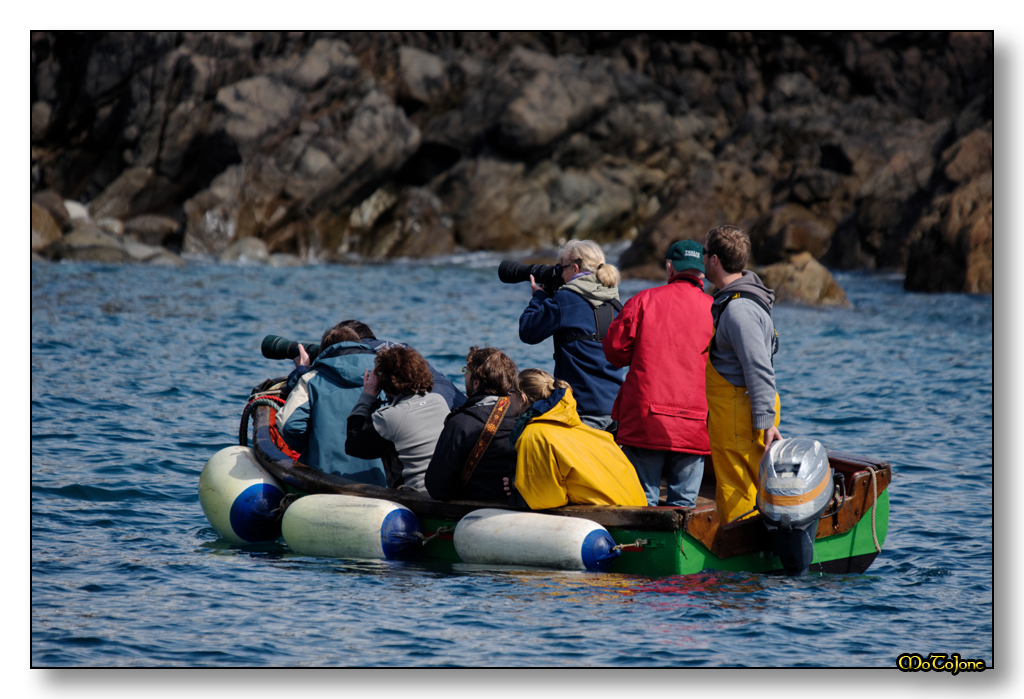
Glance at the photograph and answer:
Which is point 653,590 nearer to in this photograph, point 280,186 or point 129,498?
point 129,498

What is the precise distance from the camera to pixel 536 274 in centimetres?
753

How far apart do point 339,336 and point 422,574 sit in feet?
6.82

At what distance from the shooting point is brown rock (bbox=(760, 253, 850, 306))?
945 inches

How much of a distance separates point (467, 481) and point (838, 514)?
97.2 inches

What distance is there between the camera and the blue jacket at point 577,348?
7340 millimetres

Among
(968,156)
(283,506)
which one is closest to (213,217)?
(968,156)

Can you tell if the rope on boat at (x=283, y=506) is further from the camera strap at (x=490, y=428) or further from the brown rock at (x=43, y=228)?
the brown rock at (x=43, y=228)

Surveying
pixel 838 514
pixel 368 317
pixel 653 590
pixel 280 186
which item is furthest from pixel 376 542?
pixel 280 186

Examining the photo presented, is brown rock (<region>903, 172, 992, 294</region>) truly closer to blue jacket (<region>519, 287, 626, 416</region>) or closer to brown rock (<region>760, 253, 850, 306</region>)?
brown rock (<region>760, 253, 850, 306</region>)

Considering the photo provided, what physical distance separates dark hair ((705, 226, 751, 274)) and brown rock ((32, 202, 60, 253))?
29.4m

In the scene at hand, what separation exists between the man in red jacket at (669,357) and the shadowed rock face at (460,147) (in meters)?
25.8

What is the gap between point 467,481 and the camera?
717 centimetres

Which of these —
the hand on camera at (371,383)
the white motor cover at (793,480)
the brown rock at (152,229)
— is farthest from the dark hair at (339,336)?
→ the brown rock at (152,229)
